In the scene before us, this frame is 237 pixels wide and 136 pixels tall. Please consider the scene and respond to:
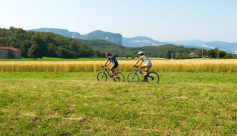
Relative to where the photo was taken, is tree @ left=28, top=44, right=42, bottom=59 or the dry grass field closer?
the dry grass field

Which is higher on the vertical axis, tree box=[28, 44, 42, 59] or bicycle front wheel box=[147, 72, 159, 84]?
tree box=[28, 44, 42, 59]

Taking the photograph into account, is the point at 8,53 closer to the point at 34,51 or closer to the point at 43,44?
the point at 34,51

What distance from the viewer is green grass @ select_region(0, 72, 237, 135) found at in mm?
5434

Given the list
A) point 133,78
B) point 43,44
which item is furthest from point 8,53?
point 133,78

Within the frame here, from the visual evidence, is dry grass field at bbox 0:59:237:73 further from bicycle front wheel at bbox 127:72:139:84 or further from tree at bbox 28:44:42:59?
tree at bbox 28:44:42:59

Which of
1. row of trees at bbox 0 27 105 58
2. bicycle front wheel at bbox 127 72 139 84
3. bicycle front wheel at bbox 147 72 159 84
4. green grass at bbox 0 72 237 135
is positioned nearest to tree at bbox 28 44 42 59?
row of trees at bbox 0 27 105 58

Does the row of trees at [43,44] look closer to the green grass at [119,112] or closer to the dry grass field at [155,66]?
the dry grass field at [155,66]

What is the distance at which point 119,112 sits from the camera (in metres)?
6.48

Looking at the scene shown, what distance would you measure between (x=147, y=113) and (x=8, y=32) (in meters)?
136

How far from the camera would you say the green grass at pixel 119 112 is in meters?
5.43

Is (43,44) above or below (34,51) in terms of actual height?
above

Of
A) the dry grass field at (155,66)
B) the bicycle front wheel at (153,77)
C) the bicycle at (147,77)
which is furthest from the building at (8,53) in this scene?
the bicycle front wheel at (153,77)

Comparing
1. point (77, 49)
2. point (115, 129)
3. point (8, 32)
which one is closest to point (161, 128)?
point (115, 129)

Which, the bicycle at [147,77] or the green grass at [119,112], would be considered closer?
the green grass at [119,112]
